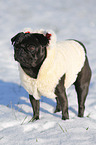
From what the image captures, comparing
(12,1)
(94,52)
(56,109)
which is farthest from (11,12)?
(56,109)

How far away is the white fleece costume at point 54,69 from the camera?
2264 millimetres

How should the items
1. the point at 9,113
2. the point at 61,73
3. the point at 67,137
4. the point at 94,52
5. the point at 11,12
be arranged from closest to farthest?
the point at 67,137, the point at 61,73, the point at 9,113, the point at 94,52, the point at 11,12

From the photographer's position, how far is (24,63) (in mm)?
2197

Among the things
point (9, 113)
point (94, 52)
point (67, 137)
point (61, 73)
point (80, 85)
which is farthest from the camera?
point (94, 52)

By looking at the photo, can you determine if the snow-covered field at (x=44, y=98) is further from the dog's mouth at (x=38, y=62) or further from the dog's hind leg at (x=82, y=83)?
the dog's mouth at (x=38, y=62)

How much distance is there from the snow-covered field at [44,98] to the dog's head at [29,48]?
0.67 metres

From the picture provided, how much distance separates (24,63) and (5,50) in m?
4.34

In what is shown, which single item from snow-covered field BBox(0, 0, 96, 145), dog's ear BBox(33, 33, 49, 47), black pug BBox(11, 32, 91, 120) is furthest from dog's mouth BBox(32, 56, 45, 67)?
snow-covered field BBox(0, 0, 96, 145)

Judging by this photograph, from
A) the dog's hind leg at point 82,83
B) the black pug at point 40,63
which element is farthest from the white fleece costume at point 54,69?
the dog's hind leg at point 82,83

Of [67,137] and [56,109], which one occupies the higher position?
[67,137]

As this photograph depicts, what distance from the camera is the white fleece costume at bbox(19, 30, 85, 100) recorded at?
7.43ft

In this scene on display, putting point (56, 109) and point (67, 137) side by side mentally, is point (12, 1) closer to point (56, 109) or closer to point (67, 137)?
point (56, 109)

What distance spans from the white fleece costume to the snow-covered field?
365 mm

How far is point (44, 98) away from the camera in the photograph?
3.76m
